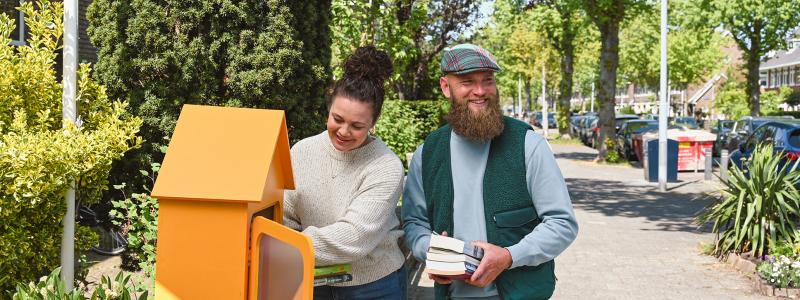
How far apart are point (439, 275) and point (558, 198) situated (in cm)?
47

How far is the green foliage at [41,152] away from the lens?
3625 mm

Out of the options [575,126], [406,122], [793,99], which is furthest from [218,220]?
[793,99]

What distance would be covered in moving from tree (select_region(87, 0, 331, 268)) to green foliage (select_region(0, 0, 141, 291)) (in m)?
1.98

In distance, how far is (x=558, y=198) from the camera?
2.77 metres

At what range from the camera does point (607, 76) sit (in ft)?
85.4

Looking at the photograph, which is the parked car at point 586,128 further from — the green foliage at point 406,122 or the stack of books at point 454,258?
the stack of books at point 454,258

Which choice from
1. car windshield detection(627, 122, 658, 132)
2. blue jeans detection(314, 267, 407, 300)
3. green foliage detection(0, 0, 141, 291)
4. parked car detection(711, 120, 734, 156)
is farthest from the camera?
car windshield detection(627, 122, 658, 132)

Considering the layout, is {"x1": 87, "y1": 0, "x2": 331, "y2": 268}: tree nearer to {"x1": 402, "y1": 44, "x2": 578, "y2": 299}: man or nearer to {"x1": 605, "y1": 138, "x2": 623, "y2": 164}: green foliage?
{"x1": 402, "y1": 44, "x2": 578, "y2": 299}: man

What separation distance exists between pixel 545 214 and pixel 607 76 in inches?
949

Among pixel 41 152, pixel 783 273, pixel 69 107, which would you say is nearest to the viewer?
pixel 41 152

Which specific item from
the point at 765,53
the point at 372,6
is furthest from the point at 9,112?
the point at 765,53

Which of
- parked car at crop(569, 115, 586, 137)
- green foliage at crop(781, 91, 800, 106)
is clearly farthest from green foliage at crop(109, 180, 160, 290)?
green foliage at crop(781, 91, 800, 106)

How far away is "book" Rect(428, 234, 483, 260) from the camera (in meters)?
2.71

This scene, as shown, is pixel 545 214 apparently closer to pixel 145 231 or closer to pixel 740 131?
pixel 145 231
